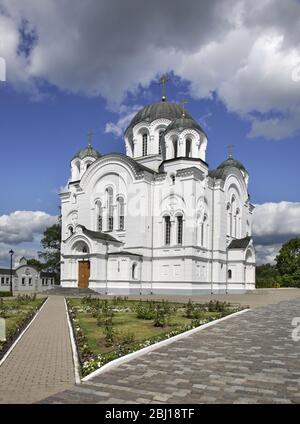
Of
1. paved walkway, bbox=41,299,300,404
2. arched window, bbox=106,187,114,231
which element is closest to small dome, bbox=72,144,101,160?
arched window, bbox=106,187,114,231

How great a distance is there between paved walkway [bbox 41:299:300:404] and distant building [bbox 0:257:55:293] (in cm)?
4571

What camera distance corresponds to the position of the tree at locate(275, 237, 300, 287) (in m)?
65.5

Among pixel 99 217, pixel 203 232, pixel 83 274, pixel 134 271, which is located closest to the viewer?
pixel 134 271

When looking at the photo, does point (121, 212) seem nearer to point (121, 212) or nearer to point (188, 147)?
point (121, 212)

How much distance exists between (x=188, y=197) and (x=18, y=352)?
28.3 metres

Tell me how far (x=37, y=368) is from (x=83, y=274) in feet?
102

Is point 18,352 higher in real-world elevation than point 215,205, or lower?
lower

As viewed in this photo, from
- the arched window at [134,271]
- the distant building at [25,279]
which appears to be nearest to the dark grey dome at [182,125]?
the arched window at [134,271]

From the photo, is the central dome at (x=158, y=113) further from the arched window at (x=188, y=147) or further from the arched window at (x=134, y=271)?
the arched window at (x=134, y=271)

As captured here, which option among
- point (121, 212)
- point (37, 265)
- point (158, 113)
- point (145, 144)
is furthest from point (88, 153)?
point (37, 265)

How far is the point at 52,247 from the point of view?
6050cm
